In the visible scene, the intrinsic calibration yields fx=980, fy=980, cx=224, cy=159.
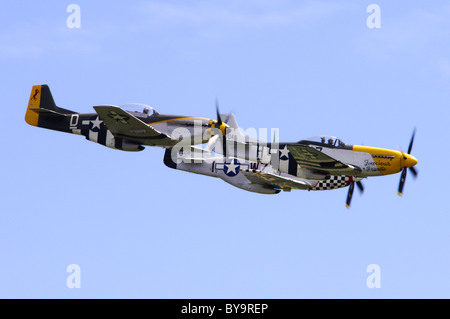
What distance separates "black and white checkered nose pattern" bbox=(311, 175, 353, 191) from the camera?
47.1 metres

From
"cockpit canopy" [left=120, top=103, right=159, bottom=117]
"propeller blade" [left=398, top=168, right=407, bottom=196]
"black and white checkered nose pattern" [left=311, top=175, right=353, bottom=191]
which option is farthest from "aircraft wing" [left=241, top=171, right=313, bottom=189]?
"cockpit canopy" [left=120, top=103, right=159, bottom=117]

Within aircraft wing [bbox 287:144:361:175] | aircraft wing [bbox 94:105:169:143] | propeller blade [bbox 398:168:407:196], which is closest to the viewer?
aircraft wing [bbox 287:144:361:175]

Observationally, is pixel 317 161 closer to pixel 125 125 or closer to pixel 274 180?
pixel 274 180

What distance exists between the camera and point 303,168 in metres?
43.2

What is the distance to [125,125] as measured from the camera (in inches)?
1695

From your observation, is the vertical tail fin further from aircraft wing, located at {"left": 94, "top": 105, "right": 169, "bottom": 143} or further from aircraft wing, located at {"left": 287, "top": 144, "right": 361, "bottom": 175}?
aircraft wing, located at {"left": 287, "top": 144, "right": 361, "bottom": 175}

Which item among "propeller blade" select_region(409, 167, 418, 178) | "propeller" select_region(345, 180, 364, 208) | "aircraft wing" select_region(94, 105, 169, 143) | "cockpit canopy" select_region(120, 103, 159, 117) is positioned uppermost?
"cockpit canopy" select_region(120, 103, 159, 117)

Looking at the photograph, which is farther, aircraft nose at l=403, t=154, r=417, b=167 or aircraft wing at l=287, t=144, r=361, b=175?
aircraft nose at l=403, t=154, r=417, b=167

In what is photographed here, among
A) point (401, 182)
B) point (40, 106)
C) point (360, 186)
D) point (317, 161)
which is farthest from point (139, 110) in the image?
point (401, 182)

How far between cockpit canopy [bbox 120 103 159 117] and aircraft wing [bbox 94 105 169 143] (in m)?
1.00

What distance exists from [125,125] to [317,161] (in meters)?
8.55

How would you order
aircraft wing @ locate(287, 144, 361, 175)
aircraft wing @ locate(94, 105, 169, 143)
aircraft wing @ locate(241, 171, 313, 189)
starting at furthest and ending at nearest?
aircraft wing @ locate(241, 171, 313, 189) < aircraft wing @ locate(94, 105, 169, 143) < aircraft wing @ locate(287, 144, 361, 175)
